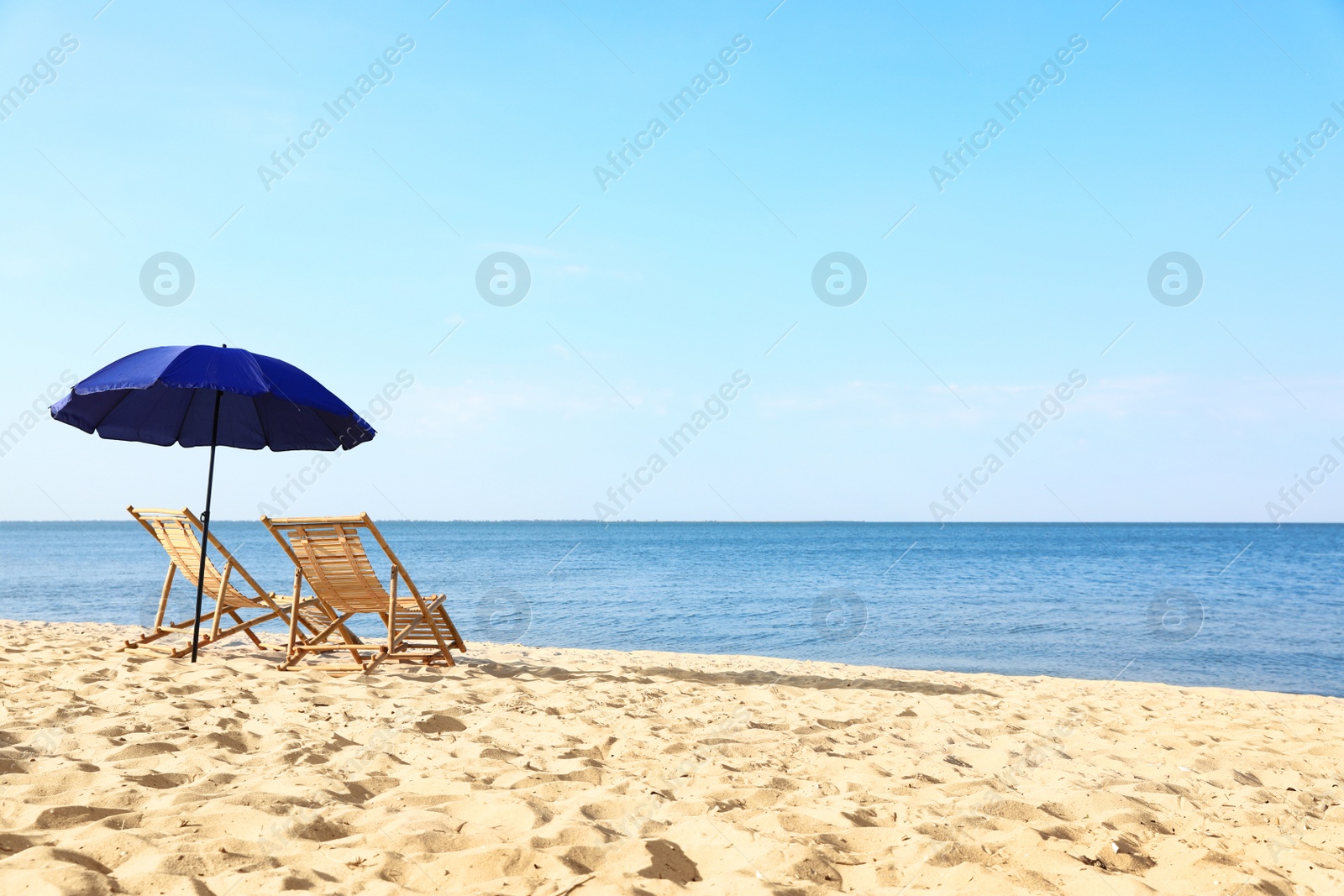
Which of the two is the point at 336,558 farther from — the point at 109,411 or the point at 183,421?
the point at 109,411

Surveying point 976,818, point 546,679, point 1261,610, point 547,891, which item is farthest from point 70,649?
point 1261,610

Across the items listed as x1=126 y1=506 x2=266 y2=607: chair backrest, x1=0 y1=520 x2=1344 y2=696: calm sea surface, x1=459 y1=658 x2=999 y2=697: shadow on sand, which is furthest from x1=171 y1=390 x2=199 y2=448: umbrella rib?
x1=0 y1=520 x2=1344 y2=696: calm sea surface

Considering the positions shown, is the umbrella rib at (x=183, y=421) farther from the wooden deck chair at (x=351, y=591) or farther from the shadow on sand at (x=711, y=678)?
the shadow on sand at (x=711, y=678)

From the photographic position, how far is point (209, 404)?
648 centimetres

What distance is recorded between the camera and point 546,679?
5703 millimetres


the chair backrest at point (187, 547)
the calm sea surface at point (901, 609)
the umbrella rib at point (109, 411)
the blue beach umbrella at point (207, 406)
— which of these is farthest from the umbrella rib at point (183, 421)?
the calm sea surface at point (901, 609)

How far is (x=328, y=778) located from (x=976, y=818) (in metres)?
2.32

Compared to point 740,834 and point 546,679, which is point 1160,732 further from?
point 546,679

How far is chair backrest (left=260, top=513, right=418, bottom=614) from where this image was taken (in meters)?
5.61

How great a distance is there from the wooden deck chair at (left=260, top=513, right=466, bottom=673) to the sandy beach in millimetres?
522

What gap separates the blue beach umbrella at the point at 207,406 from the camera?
5012 millimetres

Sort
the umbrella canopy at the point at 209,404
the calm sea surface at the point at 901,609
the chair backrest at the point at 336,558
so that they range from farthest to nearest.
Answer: the calm sea surface at the point at 901,609 → the chair backrest at the point at 336,558 → the umbrella canopy at the point at 209,404

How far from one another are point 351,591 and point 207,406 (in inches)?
74.4

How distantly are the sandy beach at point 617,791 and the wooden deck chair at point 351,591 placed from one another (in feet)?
1.71
